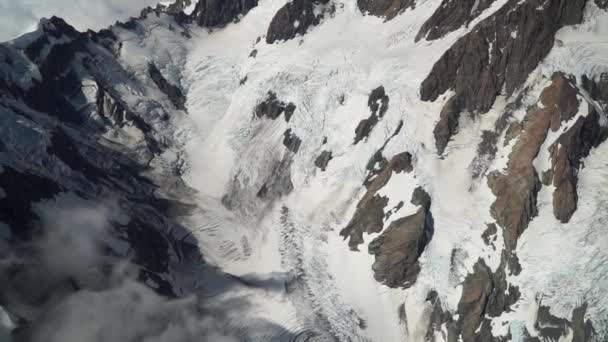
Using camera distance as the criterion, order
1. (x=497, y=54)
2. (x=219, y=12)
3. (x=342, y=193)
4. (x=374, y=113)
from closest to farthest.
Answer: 1. (x=497, y=54)
2. (x=342, y=193)
3. (x=374, y=113)
4. (x=219, y=12)

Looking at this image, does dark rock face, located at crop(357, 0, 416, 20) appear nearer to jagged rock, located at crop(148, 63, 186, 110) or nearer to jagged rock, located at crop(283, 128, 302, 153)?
jagged rock, located at crop(283, 128, 302, 153)

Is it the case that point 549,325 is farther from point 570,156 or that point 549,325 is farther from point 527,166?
point 570,156

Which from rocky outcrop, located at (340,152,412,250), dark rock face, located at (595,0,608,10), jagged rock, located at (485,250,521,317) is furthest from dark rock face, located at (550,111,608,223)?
rocky outcrop, located at (340,152,412,250)

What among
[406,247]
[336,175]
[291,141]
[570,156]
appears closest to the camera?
[570,156]

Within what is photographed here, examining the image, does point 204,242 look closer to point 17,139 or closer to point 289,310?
point 289,310

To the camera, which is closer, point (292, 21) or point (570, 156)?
point (570, 156)

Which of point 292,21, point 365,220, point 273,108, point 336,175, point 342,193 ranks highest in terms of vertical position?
point 292,21

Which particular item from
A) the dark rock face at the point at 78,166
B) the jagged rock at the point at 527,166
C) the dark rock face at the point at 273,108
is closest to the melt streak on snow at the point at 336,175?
the dark rock face at the point at 273,108

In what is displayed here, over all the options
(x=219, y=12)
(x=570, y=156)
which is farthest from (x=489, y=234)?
(x=219, y=12)
